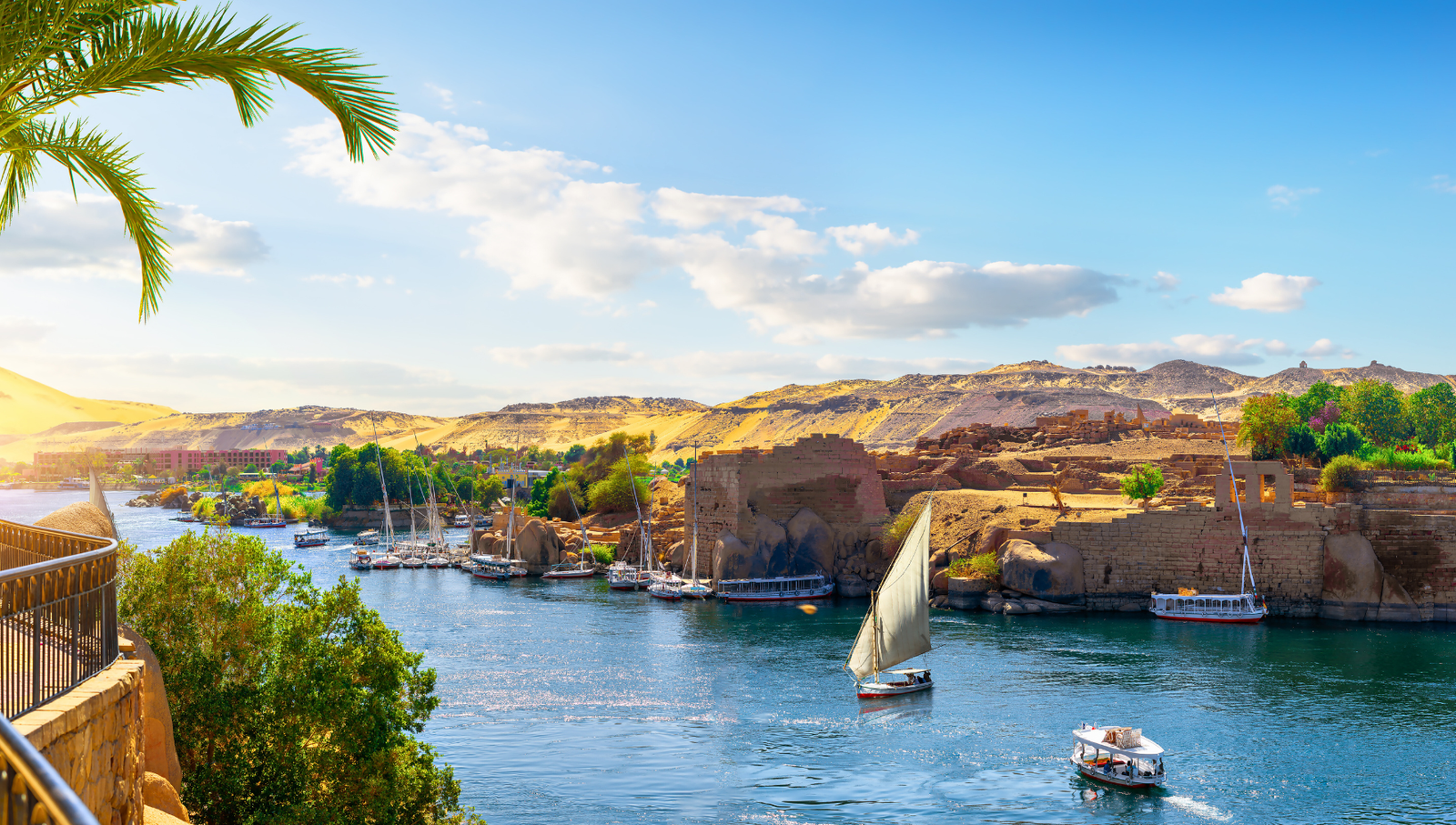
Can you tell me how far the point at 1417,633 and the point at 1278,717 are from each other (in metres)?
17.7

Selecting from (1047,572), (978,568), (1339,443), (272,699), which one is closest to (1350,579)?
(1047,572)

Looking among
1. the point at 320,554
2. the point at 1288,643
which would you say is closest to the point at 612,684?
the point at 1288,643

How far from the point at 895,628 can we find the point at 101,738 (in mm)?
27908

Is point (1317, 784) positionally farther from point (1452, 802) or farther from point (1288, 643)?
point (1288, 643)

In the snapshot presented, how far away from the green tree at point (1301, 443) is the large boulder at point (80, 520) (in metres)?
65.4

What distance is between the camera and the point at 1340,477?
52719 mm

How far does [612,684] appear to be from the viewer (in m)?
33.9

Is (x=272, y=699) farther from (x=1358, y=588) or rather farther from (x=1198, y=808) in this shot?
(x=1358, y=588)

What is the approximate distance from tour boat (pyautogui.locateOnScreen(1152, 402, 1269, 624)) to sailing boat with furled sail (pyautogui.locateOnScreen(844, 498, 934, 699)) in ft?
58.1

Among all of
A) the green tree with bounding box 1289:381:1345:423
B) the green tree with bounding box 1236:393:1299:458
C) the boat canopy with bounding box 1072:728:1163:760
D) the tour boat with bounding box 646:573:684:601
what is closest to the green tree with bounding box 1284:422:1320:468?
the green tree with bounding box 1236:393:1299:458

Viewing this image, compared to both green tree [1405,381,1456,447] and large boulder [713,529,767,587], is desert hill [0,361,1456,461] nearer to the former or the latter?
green tree [1405,381,1456,447]

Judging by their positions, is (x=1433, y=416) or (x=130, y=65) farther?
(x=1433, y=416)

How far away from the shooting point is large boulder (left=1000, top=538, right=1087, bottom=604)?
153 ft

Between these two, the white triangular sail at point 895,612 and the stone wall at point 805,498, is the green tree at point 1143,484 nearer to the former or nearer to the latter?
the stone wall at point 805,498
